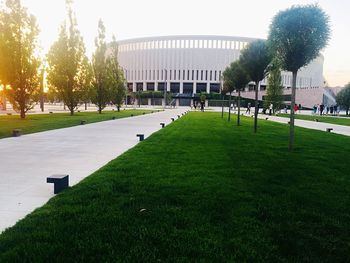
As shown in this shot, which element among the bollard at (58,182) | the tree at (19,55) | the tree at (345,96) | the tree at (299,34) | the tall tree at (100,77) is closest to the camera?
the bollard at (58,182)

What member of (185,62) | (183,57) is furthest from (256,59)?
(183,57)

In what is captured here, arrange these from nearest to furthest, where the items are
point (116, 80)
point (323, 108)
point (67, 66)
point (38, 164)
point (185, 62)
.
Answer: point (38, 164) < point (67, 66) < point (116, 80) < point (323, 108) < point (185, 62)

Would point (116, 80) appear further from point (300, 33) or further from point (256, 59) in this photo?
point (300, 33)

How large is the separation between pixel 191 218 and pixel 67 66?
32633mm

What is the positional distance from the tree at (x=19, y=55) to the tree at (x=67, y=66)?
772 cm

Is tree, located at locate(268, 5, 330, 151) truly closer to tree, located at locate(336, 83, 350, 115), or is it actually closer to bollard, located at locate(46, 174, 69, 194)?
bollard, located at locate(46, 174, 69, 194)

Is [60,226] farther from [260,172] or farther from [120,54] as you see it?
[120,54]

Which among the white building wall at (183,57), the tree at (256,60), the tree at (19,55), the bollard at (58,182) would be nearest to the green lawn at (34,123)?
the tree at (19,55)

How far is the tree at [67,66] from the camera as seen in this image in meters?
34.0

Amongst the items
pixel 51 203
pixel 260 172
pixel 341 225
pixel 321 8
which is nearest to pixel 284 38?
pixel 321 8

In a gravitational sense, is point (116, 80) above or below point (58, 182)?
above

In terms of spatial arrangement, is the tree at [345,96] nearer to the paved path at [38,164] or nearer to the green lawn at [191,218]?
the paved path at [38,164]

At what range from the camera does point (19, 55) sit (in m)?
25.2

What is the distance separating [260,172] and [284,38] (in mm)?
6373
